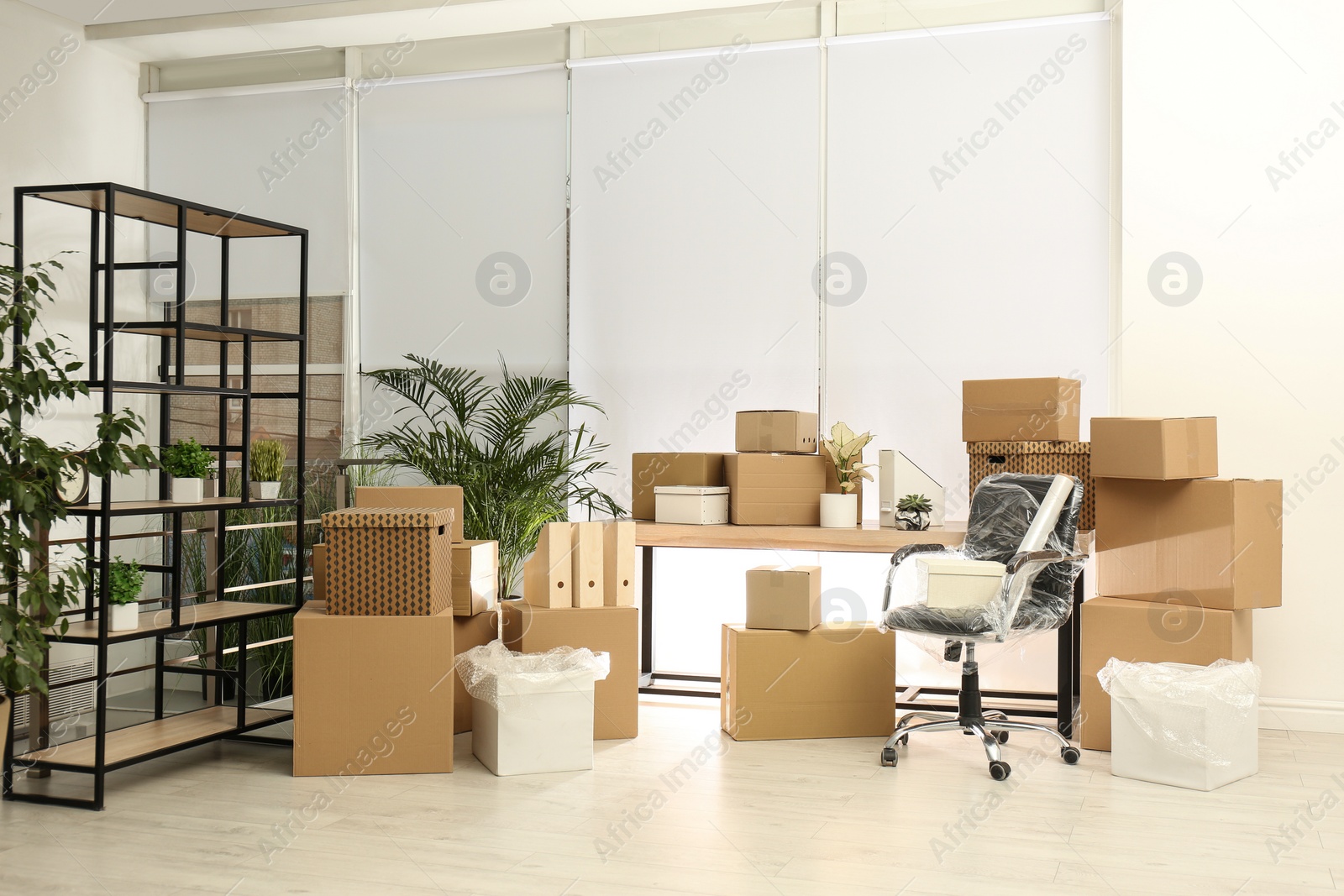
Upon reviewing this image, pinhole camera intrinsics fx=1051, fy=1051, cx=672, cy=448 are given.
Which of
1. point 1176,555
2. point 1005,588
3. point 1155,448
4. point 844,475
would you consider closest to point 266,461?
point 844,475

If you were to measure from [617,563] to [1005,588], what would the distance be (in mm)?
1323

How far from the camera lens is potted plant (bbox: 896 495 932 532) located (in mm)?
3873

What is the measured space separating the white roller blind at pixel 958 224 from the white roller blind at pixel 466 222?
4.18 ft

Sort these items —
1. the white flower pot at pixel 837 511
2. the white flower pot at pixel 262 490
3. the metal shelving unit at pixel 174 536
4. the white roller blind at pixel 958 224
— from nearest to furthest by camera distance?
the metal shelving unit at pixel 174 536
the white flower pot at pixel 262 490
the white flower pot at pixel 837 511
the white roller blind at pixel 958 224

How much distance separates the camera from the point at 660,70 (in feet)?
15.3

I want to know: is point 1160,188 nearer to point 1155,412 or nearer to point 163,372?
point 1155,412

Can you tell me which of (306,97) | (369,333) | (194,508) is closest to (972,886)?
(194,508)

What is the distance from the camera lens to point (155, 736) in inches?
130

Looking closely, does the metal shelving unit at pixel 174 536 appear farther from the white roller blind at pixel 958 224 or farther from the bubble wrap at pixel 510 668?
the white roller blind at pixel 958 224

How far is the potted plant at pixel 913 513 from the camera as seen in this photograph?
3873mm

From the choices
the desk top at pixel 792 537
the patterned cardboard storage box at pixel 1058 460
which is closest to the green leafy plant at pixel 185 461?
the desk top at pixel 792 537

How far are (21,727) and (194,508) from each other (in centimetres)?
131

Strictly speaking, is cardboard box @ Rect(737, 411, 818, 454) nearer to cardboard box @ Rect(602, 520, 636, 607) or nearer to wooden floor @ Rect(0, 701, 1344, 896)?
cardboard box @ Rect(602, 520, 636, 607)

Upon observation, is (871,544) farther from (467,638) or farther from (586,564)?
(467,638)
